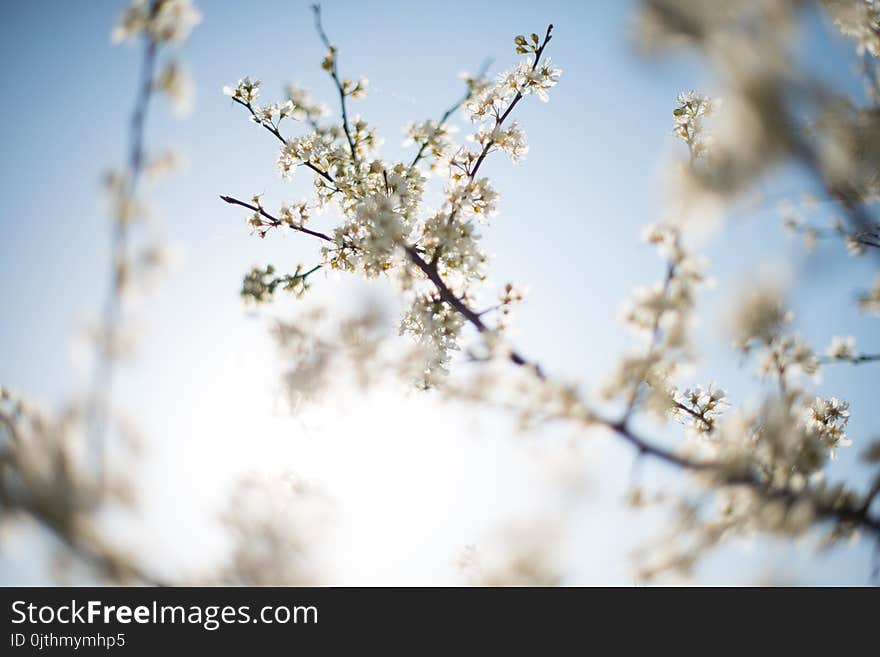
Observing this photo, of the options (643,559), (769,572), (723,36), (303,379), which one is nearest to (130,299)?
(303,379)

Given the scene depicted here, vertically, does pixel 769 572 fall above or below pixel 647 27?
below

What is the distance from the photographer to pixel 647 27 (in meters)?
1.10

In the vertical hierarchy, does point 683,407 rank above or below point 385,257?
below

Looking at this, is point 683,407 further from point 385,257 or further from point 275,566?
point 275,566

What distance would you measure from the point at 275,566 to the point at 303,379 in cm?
89

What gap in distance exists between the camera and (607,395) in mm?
2082

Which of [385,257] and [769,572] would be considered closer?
[769,572]
